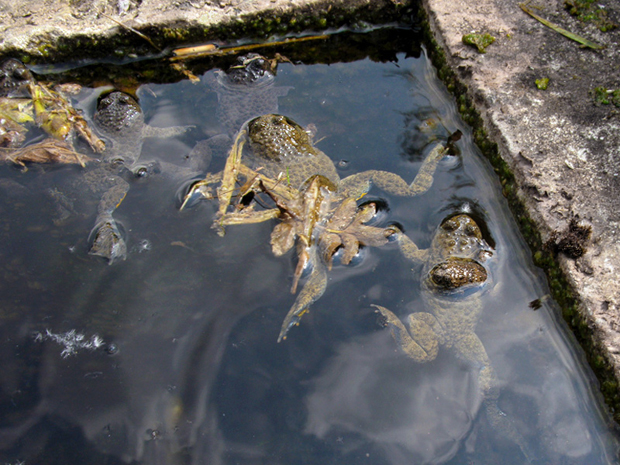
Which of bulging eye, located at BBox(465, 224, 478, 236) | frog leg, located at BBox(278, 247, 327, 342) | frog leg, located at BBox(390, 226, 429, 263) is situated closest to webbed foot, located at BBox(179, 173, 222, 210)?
frog leg, located at BBox(278, 247, 327, 342)

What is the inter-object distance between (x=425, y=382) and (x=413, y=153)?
1.94m

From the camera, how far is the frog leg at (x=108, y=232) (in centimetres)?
293

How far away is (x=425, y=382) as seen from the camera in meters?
2.54

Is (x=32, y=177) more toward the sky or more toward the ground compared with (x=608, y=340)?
more toward the ground

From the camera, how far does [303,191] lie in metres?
3.39

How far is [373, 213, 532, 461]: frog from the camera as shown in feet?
8.43

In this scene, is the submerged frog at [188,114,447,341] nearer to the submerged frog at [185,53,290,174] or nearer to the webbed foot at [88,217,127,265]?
the submerged frog at [185,53,290,174]

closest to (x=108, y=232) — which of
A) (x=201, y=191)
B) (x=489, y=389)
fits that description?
(x=201, y=191)

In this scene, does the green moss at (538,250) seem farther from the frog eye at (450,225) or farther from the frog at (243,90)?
the frog at (243,90)

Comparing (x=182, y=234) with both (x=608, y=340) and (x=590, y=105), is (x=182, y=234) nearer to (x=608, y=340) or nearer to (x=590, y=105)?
(x=608, y=340)

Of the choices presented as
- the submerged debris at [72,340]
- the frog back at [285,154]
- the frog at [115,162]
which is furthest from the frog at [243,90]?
the submerged debris at [72,340]

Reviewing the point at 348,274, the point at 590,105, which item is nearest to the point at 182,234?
the point at 348,274

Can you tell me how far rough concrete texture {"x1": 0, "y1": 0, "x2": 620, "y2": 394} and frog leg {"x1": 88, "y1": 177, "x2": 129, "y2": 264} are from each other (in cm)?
191

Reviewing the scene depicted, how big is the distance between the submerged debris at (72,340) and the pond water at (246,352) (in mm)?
10
